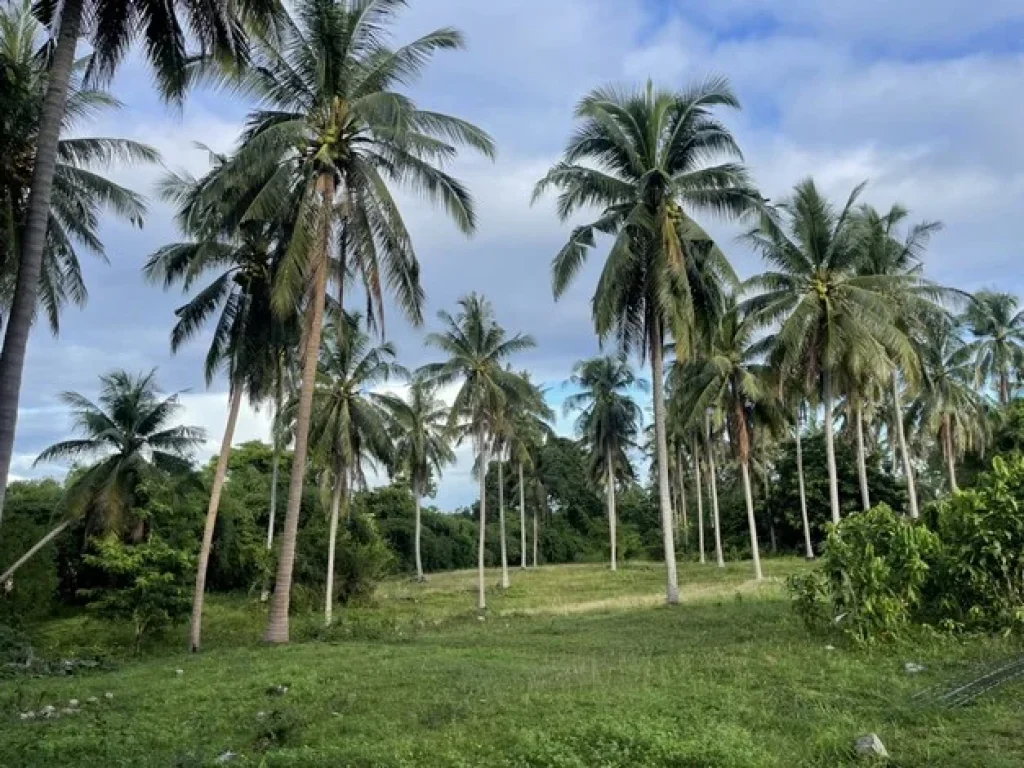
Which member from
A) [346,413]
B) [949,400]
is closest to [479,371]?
[346,413]

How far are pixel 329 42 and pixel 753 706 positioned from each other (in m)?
14.6

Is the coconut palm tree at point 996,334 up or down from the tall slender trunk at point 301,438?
A: up

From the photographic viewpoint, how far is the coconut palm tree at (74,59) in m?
7.84

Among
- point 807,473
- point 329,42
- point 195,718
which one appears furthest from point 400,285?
point 807,473

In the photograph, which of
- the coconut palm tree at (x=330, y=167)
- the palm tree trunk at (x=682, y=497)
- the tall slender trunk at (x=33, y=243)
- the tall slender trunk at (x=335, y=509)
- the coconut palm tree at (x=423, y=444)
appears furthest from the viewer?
the palm tree trunk at (x=682, y=497)

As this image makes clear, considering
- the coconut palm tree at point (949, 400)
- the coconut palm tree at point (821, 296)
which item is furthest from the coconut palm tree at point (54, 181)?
the coconut palm tree at point (949, 400)

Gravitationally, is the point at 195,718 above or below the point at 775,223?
below

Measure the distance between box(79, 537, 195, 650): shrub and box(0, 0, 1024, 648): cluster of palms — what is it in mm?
3392

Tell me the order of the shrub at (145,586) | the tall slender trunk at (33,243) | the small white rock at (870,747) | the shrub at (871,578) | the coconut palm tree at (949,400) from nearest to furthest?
1. the small white rock at (870,747)
2. the tall slender trunk at (33,243)
3. the shrub at (871,578)
4. the shrub at (145,586)
5. the coconut palm tree at (949,400)

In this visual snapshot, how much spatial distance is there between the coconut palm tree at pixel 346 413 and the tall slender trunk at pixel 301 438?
10531mm

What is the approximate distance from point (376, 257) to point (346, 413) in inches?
465

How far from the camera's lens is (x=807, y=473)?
4644 centimetres

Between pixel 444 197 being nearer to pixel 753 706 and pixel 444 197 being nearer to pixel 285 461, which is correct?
pixel 753 706

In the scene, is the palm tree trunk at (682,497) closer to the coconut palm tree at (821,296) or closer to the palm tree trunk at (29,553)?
the coconut palm tree at (821,296)
